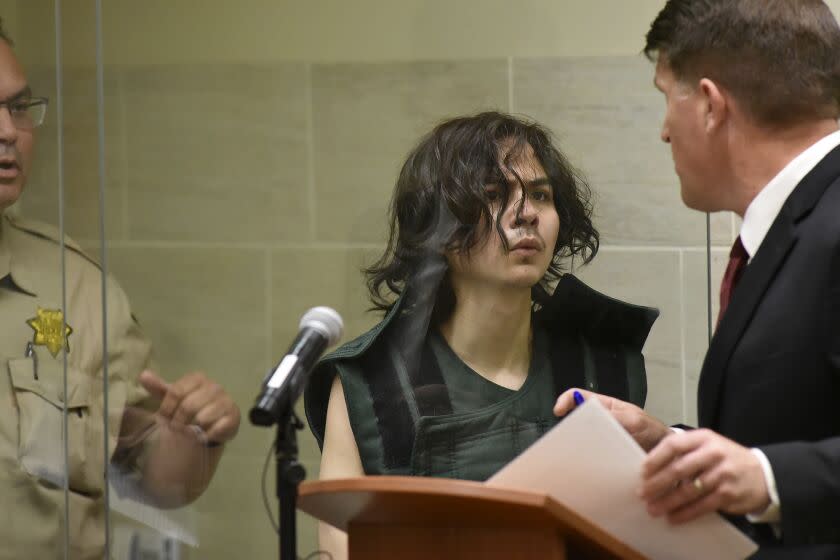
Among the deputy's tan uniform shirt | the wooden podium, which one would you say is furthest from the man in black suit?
the deputy's tan uniform shirt

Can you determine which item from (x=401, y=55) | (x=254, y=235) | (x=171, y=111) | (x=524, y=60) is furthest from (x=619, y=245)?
(x=171, y=111)

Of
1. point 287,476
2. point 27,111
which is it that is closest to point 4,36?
point 27,111

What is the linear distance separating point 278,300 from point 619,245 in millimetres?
666

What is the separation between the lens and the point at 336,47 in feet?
8.01

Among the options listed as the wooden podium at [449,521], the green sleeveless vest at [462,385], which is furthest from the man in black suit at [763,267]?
the green sleeveless vest at [462,385]

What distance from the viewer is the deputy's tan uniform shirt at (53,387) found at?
2508 millimetres

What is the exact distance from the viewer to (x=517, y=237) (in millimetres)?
2350

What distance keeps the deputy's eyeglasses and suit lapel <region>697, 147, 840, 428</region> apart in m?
1.39

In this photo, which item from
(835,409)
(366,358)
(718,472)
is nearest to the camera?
(718,472)

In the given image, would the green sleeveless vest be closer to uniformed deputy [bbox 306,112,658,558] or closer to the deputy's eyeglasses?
uniformed deputy [bbox 306,112,658,558]

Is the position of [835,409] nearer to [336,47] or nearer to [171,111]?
[336,47]

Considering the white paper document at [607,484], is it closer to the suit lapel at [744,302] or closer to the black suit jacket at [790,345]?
the black suit jacket at [790,345]

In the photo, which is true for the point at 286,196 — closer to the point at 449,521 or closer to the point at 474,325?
the point at 474,325

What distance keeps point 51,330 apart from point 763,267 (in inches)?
55.5
